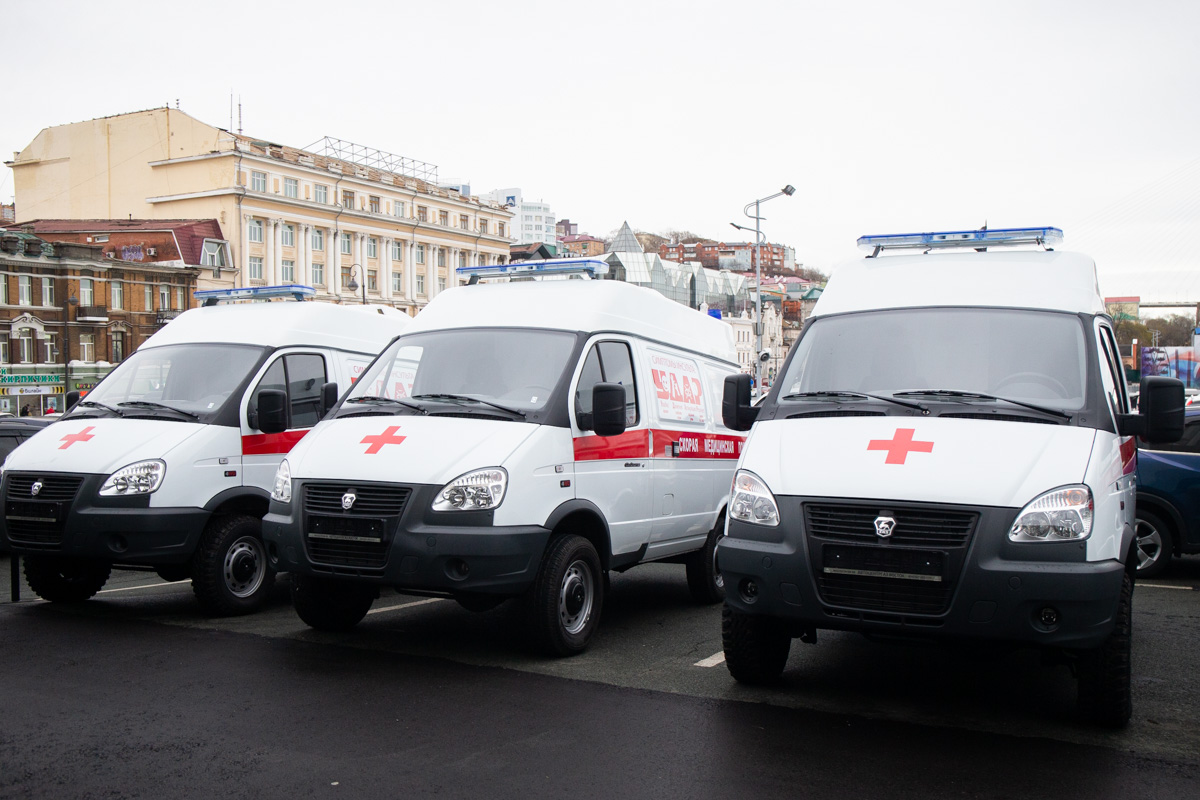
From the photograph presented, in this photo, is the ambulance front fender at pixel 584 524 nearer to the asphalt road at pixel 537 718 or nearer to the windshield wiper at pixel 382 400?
the asphalt road at pixel 537 718

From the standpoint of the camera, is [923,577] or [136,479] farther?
[136,479]

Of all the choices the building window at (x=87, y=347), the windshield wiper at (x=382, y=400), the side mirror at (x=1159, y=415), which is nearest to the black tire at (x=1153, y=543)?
the side mirror at (x=1159, y=415)

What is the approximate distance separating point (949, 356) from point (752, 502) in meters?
1.56

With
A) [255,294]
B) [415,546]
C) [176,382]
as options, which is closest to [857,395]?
[415,546]

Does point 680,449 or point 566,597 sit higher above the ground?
point 680,449

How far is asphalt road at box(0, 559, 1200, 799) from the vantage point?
4781mm

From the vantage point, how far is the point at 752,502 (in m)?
5.79

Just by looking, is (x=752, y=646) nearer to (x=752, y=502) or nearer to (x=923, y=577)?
(x=752, y=502)

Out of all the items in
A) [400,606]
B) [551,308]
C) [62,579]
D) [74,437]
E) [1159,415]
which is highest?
[551,308]

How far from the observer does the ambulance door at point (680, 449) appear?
8.62m

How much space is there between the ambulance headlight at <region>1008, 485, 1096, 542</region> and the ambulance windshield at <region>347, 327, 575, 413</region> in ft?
10.7

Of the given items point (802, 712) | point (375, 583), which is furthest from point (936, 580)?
point (375, 583)

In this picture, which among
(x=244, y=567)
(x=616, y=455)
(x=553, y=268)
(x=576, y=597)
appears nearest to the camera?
(x=576, y=597)

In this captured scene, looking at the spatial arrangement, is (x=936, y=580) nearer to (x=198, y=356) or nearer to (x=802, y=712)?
(x=802, y=712)
